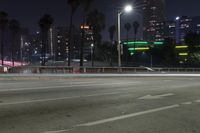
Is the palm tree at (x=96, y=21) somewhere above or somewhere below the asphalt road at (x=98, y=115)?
above

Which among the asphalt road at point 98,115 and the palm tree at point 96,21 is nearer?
the asphalt road at point 98,115

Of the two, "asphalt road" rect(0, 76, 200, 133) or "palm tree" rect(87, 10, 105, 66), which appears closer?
"asphalt road" rect(0, 76, 200, 133)

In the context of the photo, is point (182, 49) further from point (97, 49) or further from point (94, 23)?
point (94, 23)

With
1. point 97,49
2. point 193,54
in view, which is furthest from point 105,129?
point 97,49

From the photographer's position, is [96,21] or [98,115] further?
[96,21]

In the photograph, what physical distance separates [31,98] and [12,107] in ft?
8.70

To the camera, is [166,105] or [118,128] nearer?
[118,128]

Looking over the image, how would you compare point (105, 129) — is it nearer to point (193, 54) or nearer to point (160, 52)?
point (193, 54)

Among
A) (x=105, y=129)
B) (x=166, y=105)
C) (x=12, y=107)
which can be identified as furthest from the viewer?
(x=166, y=105)

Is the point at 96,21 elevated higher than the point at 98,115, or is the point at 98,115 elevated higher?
the point at 96,21

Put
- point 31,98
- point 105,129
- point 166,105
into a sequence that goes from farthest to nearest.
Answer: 1. point 31,98
2. point 166,105
3. point 105,129

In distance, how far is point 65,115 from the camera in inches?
434

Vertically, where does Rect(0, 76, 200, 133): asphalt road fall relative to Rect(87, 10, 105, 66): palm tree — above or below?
below

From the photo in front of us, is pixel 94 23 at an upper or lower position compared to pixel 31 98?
upper
